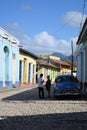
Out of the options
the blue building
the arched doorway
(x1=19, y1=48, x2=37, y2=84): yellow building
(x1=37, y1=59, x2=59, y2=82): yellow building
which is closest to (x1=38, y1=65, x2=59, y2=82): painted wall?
(x1=37, y1=59, x2=59, y2=82): yellow building

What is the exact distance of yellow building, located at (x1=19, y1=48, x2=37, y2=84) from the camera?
52.3 m

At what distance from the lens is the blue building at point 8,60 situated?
40.0 metres

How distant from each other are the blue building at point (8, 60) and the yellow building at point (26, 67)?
4.28 m

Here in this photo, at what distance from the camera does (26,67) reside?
182ft

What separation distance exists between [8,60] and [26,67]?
1256 centimetres

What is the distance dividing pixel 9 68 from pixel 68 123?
3096cm

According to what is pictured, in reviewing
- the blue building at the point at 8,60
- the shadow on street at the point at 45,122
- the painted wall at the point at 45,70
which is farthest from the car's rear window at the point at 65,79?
the painted wall at the point at 45,70

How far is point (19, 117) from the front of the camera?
1445cm

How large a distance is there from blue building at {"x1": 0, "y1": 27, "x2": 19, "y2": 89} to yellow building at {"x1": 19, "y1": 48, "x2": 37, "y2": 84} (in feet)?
14.1

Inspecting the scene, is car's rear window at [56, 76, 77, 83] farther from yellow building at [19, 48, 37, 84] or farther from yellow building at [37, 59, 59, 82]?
yellow building at [37, 59, 59, 82]

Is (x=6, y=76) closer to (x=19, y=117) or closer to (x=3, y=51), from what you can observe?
(x=3, y=51)

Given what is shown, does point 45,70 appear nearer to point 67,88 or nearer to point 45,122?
point 67,88

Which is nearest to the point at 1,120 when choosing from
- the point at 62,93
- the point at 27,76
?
the point at 62,93

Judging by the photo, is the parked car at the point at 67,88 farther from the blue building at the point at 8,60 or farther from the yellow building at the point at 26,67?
the yellow building at the point at 26,67
